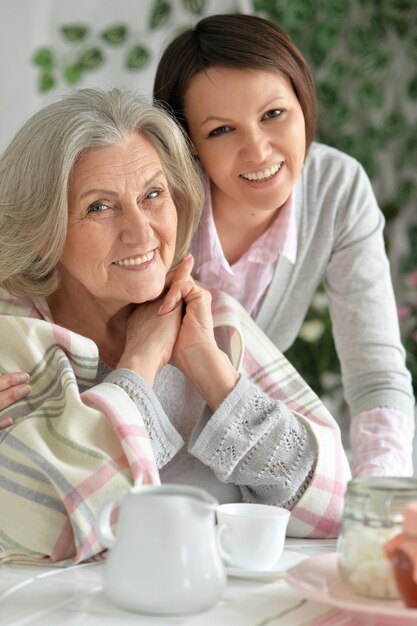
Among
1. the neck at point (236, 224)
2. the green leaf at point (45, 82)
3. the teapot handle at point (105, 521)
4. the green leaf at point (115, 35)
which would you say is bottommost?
the teapot handle at point (105, 521)

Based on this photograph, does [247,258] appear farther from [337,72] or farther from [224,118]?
[337,72]

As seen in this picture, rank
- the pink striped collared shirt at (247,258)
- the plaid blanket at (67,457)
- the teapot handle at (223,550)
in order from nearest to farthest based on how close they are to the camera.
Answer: the teapot handle at (223,550), the plaid blanket at (67,457), the pink striped collared shirt at (247,258)

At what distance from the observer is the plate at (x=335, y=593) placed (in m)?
1.01

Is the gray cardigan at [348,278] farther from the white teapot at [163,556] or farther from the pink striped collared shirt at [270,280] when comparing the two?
the white teapot at [163,556]

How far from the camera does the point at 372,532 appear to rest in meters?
1.06

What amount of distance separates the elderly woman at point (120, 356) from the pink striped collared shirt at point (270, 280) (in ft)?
0.48

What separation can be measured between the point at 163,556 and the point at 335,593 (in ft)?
0.65

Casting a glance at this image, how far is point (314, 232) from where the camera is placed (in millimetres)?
2213

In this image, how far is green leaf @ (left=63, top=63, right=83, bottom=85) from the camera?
3.92 meters

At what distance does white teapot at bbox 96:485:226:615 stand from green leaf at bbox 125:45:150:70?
3124 millimetres

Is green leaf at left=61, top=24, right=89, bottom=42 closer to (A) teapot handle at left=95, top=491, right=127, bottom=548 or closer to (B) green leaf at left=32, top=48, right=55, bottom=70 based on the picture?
(B) green leaf at left=32, top=48, right=55, bottom=70

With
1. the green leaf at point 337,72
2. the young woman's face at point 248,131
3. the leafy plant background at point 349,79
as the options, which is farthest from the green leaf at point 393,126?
the young woman's face at point 248,131

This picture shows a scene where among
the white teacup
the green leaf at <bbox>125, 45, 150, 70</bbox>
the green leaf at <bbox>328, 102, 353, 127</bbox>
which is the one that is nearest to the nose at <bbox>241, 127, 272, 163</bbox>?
the white teacup

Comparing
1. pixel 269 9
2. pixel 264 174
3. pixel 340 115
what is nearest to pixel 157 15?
pixel 269 9
